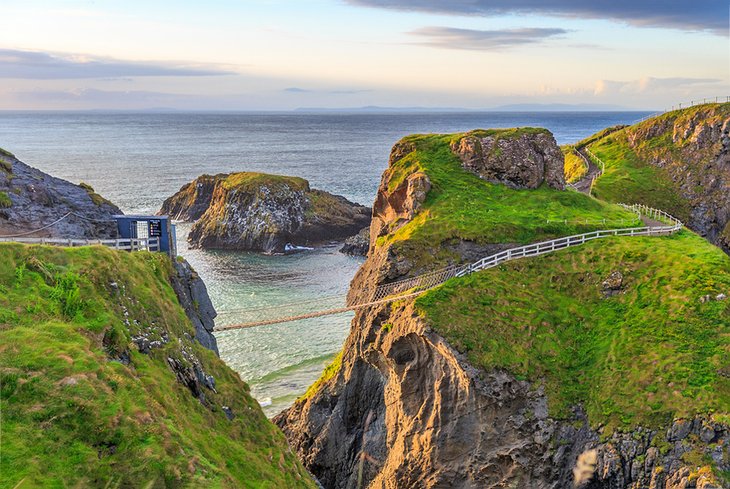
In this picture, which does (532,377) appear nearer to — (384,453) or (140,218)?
(384,453)

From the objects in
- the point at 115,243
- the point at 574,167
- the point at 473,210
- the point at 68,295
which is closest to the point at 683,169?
the point at 574,167

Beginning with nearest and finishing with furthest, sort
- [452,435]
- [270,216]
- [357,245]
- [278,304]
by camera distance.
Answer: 1. [452,435]
2. [278,304]
3. [357,245]
4. [270,216]

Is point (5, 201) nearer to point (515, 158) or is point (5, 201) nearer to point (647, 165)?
point (515, 158)

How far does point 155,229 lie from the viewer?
31.9m

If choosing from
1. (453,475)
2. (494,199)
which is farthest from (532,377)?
(494,199)

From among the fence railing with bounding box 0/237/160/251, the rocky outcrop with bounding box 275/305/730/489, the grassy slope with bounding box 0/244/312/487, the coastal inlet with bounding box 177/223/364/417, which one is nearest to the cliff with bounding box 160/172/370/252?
the coastal inlet with bounding box 177/223/364/417

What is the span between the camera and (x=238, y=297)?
230 feet

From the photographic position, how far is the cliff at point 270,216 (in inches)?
3740

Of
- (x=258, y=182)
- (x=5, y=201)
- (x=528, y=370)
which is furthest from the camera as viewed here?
(x=258, y=182)

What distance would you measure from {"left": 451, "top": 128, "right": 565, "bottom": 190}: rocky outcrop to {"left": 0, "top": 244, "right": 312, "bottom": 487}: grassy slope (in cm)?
3067

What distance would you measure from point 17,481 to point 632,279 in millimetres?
34151

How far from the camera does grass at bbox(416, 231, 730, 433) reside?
104ft

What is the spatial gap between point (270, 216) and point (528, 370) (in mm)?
68197

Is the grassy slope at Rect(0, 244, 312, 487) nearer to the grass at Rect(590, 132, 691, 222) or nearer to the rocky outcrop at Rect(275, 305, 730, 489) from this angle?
the rocky outcrop at Rect(275, 305, 730, 489)
